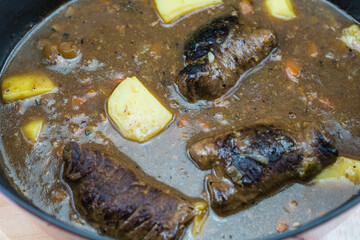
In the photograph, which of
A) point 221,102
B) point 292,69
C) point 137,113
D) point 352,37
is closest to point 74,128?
point 137,113

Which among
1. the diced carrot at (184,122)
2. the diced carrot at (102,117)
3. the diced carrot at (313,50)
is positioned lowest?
the diced carrot at (184,122)

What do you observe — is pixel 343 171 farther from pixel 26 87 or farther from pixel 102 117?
pixel 26 87

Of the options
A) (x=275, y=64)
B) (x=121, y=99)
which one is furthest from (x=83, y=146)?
(x=275, y=64)

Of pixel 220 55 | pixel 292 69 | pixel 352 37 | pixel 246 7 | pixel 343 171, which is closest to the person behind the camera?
pixel 343 171

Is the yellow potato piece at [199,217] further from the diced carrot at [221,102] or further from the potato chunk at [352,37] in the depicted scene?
the potato chunk at [352,37]

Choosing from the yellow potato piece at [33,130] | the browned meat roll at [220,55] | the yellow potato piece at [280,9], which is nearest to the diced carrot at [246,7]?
the yellow potato piece at [280,9]

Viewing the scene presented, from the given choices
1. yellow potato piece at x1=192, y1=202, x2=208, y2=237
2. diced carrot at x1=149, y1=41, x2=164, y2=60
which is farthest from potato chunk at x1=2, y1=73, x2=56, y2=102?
yellow potato piece at x1=192, y1=202, x2=208, y2=237
